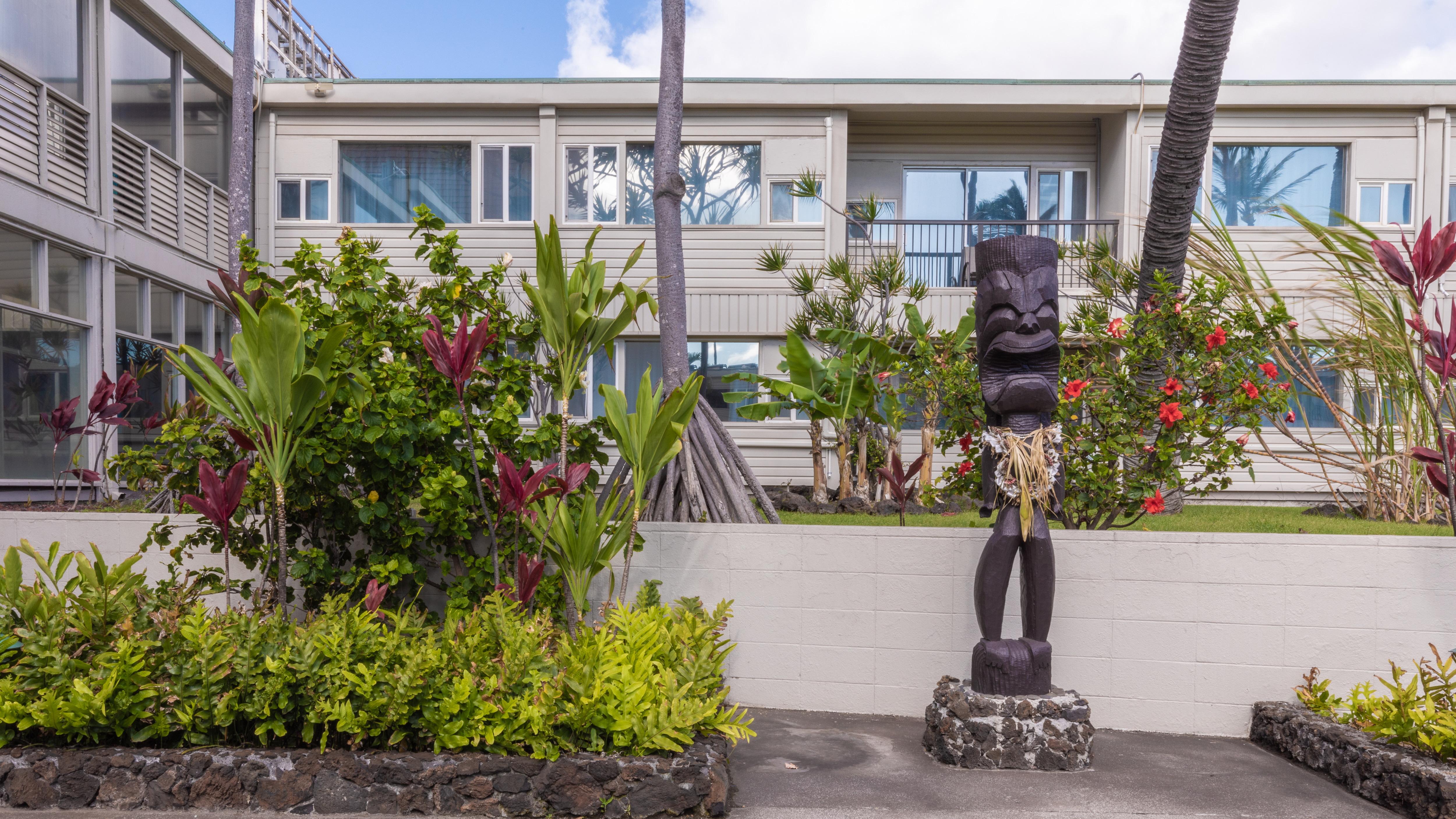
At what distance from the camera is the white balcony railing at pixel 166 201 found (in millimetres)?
10211

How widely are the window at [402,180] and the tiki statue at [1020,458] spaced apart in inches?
382

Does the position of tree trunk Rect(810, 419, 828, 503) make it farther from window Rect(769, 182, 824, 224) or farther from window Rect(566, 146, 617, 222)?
window Rect(566, 146, 617, 222)

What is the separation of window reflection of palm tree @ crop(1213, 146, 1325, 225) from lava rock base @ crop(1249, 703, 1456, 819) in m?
9.57

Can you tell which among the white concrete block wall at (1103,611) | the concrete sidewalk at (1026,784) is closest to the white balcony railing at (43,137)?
the white concrete block wall at (1103,611)

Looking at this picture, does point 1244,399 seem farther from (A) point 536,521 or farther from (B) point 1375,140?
(B) point 1375,140

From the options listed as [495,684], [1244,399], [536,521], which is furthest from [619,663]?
[1244,399]

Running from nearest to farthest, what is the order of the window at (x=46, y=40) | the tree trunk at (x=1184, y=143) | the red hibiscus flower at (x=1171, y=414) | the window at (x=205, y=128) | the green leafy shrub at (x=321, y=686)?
the green leafy shrub at (x=321, y=686) < the red hibiscus flower at (x=1171, y=414) < the tree trunk at (x=1184, y=143) < the window at (x=46, y=40) < the window at (x=205, y=128)

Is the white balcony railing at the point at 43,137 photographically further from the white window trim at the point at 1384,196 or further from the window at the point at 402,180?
the white window trim at the point at 1384,196

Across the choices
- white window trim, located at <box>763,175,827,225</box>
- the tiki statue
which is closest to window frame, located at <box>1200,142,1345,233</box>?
white window trim, located at <box>763,175,827,225</box>

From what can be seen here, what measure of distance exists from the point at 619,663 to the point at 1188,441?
11.4 ft

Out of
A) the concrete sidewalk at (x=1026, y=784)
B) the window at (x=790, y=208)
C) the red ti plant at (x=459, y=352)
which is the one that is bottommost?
the concrete sidewalk at (x=1026, y=784)

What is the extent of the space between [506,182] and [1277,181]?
10.2 meters

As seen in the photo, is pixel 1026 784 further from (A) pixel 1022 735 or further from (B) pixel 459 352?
(B) pixel 459 352

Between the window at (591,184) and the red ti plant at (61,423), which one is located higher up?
the window at (591,184)
